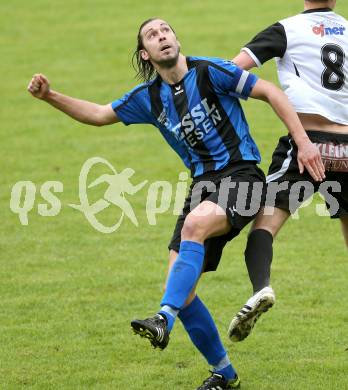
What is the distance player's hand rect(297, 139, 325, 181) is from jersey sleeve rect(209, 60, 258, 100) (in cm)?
49

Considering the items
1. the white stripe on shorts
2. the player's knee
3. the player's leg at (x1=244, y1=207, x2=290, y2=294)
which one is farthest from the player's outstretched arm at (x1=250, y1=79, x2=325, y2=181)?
the player's knee

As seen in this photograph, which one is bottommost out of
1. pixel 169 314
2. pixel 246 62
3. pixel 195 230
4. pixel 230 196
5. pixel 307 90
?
pixel 169 314

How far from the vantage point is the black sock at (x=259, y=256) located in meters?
6.36

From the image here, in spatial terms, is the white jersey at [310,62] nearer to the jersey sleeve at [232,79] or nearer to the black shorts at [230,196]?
the jersey sleeve at [232,79]

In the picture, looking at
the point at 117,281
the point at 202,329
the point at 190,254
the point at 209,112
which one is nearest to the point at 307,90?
the point at 209,112

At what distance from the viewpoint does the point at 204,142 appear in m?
6.56

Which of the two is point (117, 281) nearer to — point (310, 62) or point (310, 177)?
point (310, 177)

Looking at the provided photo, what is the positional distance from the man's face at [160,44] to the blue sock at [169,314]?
5.14 ft

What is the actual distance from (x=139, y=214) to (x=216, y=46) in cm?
774

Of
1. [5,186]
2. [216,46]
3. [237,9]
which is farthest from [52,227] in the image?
[237,9]

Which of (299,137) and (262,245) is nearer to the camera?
(299,137)

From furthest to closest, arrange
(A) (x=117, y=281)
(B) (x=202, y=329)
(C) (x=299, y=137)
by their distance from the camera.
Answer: (A) (x=117, y=281)
(B) (x=202, y=329)
(C) (x=299, y=137)

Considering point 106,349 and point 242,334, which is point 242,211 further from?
point 106,349

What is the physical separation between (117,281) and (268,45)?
3.20 meters
